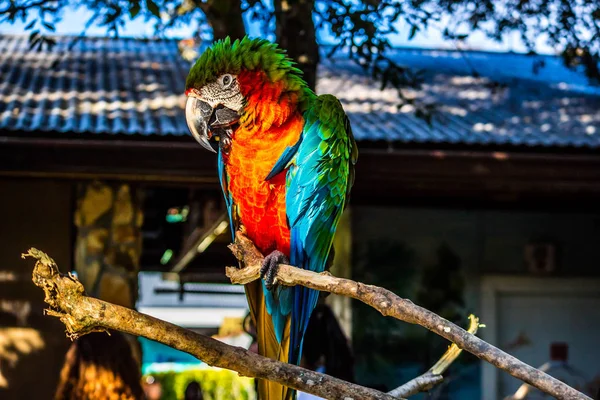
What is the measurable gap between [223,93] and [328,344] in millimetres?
2885

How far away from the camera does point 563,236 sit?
718 cm

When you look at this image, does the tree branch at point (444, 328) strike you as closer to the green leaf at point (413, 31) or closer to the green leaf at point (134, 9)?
the green leaf at point (134, 9)

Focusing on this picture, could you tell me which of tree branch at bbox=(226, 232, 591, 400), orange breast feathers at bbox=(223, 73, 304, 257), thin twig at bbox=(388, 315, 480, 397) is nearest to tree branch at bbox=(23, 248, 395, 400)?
tree branch at bbox=(226, 232, 591, 400)

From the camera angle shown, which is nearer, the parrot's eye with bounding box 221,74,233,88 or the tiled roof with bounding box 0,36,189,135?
the parrot's eye with bounding box 221,74,233,88

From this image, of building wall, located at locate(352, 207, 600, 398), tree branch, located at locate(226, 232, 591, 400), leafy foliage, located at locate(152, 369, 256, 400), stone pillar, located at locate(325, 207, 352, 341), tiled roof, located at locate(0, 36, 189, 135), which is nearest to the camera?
tree branch, located at locate(226, 232, 591, 400)

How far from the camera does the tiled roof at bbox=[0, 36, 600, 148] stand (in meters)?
5.43

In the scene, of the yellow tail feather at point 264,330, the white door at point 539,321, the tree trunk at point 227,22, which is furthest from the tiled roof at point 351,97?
the yellow tail feather at point 264,330

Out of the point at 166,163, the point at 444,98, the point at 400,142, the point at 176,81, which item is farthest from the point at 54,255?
the point at 444,98

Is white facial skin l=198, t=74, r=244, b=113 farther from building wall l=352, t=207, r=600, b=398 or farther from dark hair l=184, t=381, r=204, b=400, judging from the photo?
building wall l=352, t=207, r=600, b=398

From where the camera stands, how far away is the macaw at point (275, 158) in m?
2.63

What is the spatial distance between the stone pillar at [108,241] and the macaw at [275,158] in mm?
2828

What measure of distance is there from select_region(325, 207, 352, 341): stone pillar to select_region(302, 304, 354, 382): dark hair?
85 centimetres

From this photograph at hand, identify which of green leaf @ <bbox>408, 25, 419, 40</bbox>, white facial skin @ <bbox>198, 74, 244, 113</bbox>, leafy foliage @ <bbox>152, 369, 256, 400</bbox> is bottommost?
leafy foliage @ <bbox>152, 369, 256, 400</bbox>

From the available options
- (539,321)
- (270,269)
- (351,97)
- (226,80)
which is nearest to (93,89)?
(351,97)
